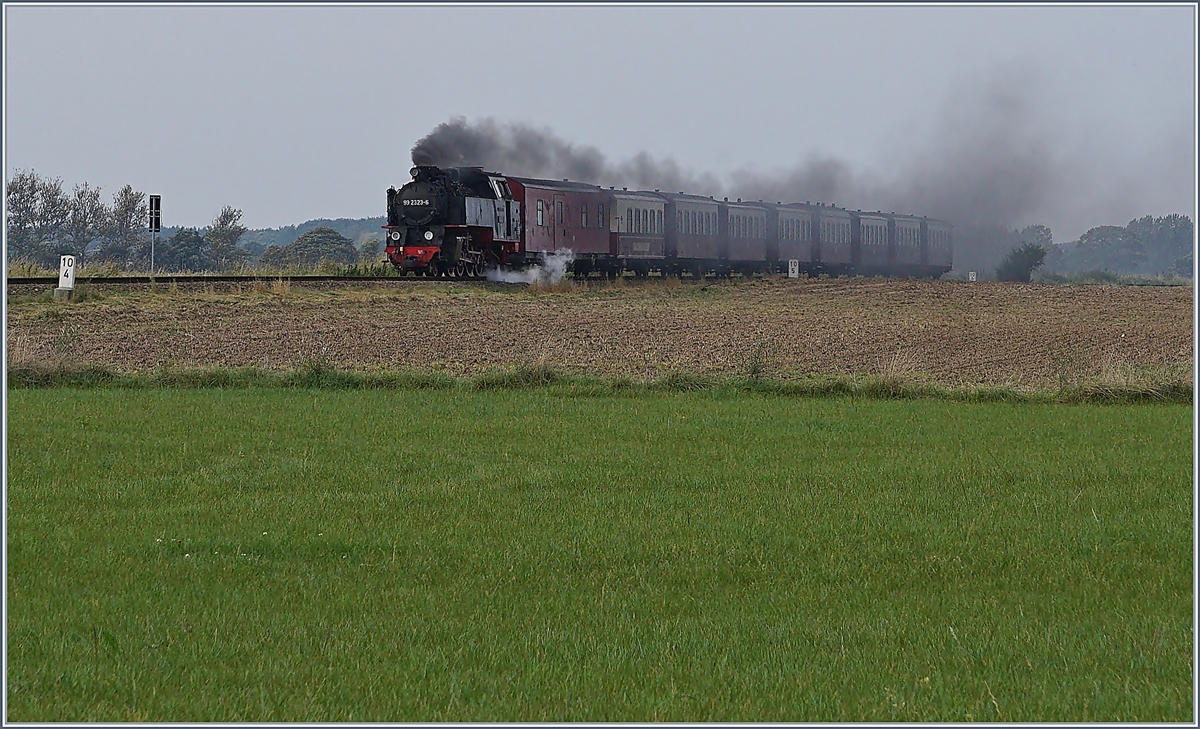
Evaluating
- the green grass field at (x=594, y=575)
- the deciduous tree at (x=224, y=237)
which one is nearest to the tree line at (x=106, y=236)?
the deciduous tree at (x=224, y=237)

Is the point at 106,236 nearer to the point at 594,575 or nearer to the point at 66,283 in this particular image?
the point at 66,283

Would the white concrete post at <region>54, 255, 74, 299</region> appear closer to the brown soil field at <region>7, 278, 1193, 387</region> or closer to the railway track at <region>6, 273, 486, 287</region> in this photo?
the brown soil field at <region>7, 278, 1193, 387</region>

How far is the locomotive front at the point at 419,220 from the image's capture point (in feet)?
128

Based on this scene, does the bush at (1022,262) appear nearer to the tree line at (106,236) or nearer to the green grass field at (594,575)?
the tree line at (106,236)

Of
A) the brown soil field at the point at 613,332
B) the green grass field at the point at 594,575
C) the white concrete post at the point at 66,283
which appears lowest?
→ the green grass field at the point at 594,575

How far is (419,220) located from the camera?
3947 cm

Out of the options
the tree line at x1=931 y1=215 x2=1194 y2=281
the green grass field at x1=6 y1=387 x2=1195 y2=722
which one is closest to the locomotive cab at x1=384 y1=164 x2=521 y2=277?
the green grass field at x1=6 y1=387 x2=1195 y2=722

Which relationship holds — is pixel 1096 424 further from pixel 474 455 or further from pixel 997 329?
pixel 997 329

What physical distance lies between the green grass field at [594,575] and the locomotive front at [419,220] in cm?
2445

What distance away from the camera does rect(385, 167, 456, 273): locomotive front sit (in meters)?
39.2

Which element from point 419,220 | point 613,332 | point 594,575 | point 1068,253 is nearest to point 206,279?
point 419,220

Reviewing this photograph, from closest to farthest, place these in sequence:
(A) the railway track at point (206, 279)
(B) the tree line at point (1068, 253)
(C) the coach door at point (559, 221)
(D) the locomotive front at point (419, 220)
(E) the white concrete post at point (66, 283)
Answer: (E) the white concrete post at point (66, 283) < (A) the railway track at point (206, 279) < (D) the locomotive front at point (419, 220) < (C) the coach door at point (559, 221) < (B) the tree line at point (1068, 253)

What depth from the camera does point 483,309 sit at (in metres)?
33.4

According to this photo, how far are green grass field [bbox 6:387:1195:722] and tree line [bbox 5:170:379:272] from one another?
26283mm
